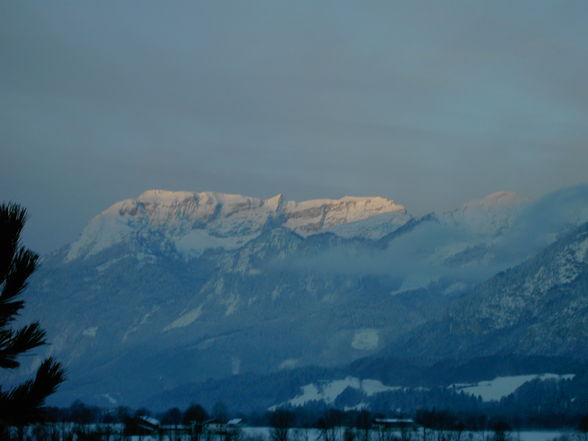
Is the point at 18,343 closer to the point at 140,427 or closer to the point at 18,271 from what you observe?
the point at 18,271

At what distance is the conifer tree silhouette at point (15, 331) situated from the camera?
61.8 ft

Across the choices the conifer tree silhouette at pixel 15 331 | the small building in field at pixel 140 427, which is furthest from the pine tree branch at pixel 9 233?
the small building in field at pixel 140 427

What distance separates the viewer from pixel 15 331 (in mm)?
19438

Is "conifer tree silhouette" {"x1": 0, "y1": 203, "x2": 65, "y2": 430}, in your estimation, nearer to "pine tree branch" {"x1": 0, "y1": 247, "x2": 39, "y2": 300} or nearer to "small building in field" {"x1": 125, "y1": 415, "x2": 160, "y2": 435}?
"pine tree branch" {"x1": 0, "y1": 247, "x2": 39, "y2": 300}

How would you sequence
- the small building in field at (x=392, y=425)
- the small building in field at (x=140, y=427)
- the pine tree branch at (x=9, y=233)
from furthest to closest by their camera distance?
the small building in field at (x=392, y=425) → the small building in field at (x=140, y=427) → the pine tree branch at (x=9, y=233)

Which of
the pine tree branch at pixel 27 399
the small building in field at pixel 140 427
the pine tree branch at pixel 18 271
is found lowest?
the pine tree branch at pixel 27 399

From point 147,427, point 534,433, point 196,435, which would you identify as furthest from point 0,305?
point 534,433

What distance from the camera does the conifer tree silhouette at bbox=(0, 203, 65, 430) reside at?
1883 cm

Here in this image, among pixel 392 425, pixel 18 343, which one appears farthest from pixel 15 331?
pixel 392 425

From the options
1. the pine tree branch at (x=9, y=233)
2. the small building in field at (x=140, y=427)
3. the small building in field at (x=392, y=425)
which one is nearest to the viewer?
the pine tree branch at (x=9, y=233)

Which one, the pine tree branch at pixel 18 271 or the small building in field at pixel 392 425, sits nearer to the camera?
the pine tree branch at pixel 18 271

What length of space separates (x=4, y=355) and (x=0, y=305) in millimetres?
867

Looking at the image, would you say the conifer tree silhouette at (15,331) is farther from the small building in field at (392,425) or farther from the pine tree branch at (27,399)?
the small building in field at (392,425)

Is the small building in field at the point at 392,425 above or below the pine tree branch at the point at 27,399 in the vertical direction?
above
